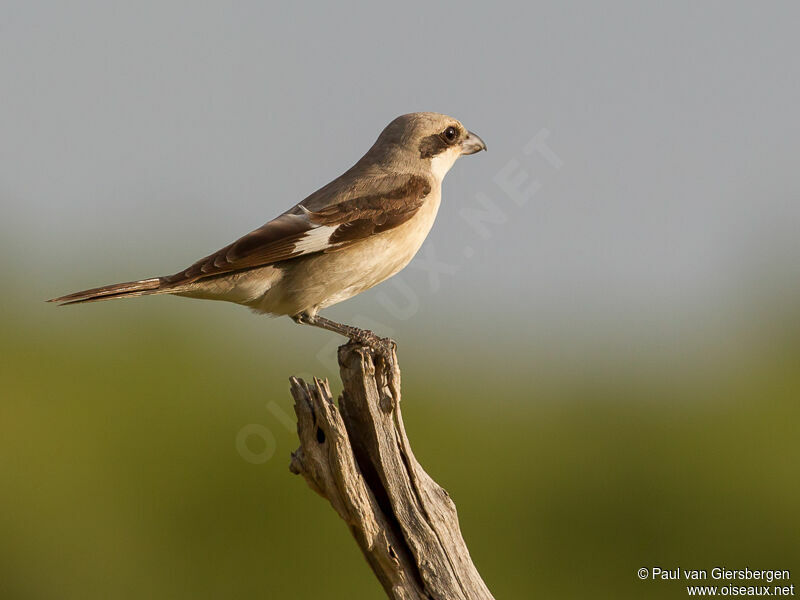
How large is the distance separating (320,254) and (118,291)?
124 centimetres

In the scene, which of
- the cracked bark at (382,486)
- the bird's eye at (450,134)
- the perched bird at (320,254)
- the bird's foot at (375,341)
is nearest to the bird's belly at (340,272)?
the perched bird at (320,254)

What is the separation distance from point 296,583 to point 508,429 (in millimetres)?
4580

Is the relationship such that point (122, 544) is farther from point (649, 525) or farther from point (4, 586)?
point (649, 525)

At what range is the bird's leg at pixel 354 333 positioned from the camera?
5125 mm

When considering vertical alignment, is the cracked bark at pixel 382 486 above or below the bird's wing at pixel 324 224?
below

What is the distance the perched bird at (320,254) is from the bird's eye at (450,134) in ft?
1.75

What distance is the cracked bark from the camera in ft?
15.5

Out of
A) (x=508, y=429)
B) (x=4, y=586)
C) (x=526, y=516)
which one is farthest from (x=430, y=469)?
(x=4, y=586)

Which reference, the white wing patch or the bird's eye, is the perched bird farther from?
the bird's eye

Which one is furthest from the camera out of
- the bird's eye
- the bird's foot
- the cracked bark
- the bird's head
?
the bird's eye

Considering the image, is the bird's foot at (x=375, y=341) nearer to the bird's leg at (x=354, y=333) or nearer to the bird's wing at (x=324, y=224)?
the bird's leg at (x=354, y=333)

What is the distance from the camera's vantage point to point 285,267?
6.26 meters

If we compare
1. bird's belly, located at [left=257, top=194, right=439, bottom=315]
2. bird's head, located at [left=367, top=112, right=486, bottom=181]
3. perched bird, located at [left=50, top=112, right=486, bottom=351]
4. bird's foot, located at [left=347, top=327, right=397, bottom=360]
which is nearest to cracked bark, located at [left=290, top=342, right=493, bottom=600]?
bird's foot, located at [left=347, top=327, right=397, bottom=360]

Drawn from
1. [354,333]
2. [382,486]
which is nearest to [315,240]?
[354,333]
